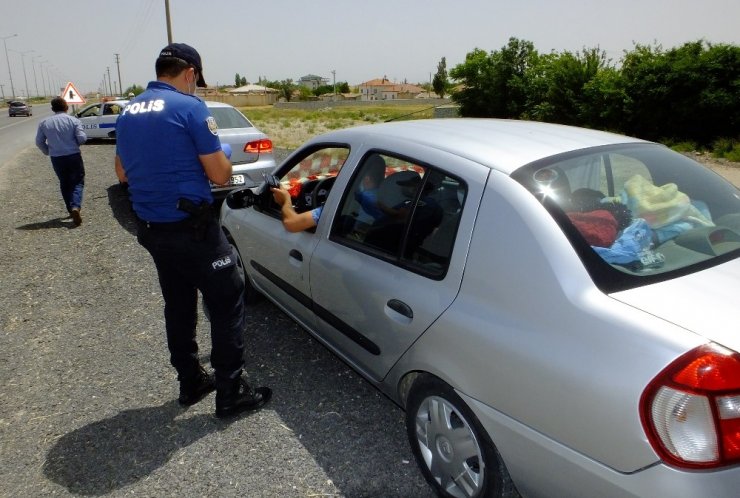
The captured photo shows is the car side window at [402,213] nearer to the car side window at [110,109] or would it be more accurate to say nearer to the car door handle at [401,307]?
the car door handle at [401,307]

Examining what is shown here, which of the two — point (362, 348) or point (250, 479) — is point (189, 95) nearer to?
point (362, 348)

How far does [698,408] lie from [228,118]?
7757mm

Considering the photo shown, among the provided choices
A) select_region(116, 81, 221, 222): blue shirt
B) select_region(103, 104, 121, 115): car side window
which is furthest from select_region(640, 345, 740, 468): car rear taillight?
select_region(103, 104, 121, 115): car side window

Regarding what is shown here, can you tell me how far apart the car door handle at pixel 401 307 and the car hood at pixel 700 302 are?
0.85m

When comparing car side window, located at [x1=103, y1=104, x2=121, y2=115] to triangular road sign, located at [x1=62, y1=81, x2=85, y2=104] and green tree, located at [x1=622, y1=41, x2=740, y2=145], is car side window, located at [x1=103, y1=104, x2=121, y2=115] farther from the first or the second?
green tree, located at [x1=622, y1=41, x2=740, y2=145]

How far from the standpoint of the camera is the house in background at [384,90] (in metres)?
124

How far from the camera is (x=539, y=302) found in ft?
5.77

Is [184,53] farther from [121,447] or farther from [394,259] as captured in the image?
[121,447]

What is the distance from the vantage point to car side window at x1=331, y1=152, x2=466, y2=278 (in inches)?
87.9

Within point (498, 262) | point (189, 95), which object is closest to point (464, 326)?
point (498, 262)

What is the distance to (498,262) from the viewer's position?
1.91 meters

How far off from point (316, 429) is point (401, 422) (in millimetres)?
483

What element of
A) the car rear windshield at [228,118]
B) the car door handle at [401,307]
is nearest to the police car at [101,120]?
the car rear windshield at [228,118]

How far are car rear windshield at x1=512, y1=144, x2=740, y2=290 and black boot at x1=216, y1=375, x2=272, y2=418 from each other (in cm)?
198
